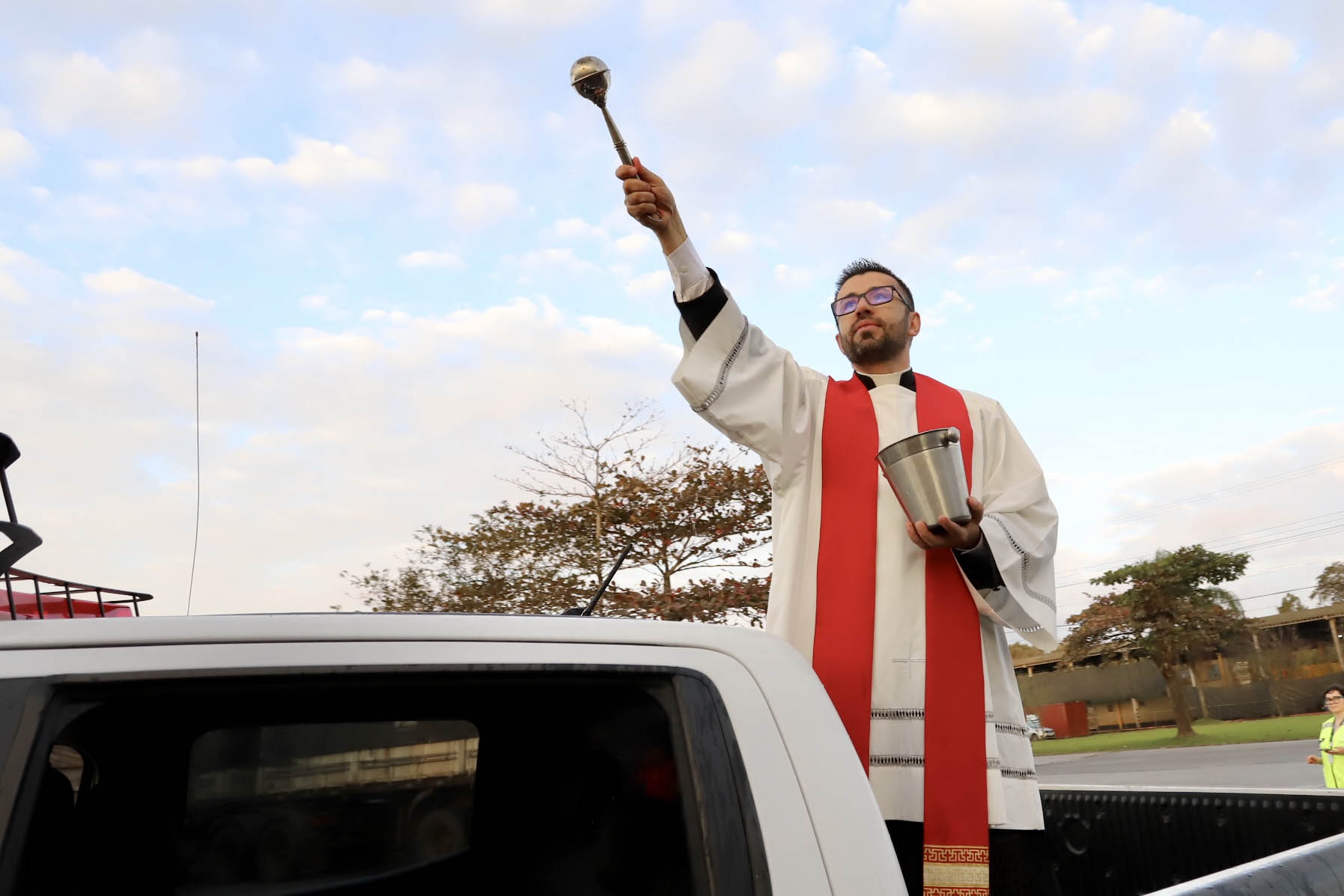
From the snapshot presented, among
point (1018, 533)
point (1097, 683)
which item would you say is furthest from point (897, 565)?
point (1097, 683)

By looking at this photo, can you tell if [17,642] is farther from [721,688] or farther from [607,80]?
[607,80]

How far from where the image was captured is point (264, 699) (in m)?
1.05

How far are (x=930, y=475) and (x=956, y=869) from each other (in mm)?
790

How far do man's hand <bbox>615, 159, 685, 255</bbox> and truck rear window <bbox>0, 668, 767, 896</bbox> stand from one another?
1315 millimetres

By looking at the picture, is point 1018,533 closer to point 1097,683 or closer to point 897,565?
point 897,565

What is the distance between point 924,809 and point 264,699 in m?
1.49

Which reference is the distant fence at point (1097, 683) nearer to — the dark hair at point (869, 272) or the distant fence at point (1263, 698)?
the distant fence at point (1263, 698)

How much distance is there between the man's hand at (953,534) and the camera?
2.14 metres

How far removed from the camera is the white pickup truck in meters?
0.99

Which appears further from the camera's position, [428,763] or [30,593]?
[30,593]

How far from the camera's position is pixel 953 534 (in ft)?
7.07

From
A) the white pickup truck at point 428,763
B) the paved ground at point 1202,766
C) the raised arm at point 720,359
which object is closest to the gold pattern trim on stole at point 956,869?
the white pickup truck at point 428,763

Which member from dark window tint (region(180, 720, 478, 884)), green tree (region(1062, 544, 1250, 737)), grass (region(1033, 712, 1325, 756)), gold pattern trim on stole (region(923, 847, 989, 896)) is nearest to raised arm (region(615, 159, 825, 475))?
gold pattern trim on stole (region(923, 847, 989, 896))

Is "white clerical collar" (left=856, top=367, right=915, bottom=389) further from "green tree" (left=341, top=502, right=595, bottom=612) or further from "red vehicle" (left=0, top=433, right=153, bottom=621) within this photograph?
"green tree" (left=341, top=502, right=595, bottom=612)
